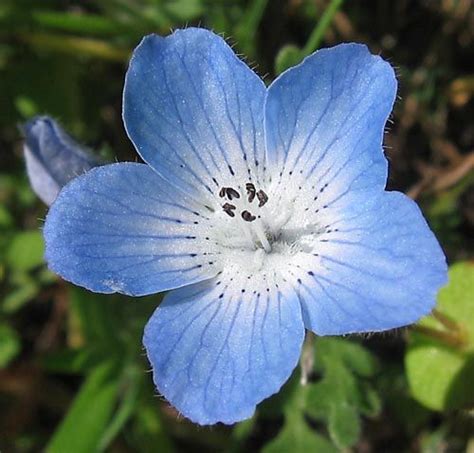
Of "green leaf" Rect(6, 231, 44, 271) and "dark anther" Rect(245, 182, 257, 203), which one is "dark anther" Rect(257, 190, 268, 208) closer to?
"dark anther" Rect(245, 182, 257, 203)

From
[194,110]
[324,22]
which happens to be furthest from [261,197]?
[324,22]

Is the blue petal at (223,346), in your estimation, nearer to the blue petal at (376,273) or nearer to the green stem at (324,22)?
the blue petal at (376,273)

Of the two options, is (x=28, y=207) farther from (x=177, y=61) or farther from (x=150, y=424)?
(x=177, y=61)

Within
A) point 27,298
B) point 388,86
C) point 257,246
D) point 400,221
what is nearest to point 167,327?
point 257,246

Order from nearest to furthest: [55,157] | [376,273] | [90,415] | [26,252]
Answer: [376,273] < [55,157] < [90,415] < [26,252]

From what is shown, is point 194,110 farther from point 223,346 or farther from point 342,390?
point 342,390
